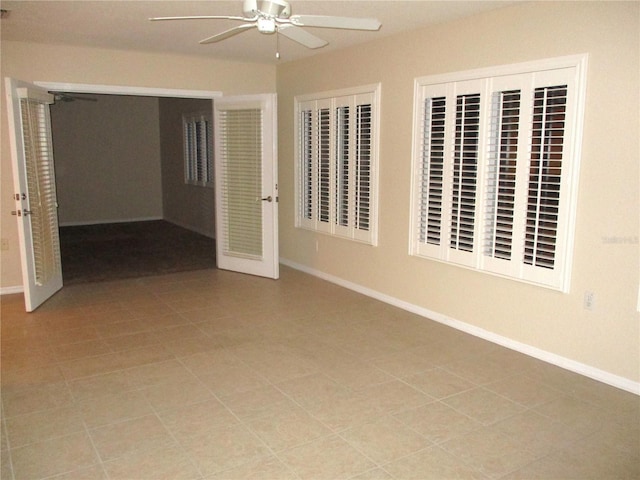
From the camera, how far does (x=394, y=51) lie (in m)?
4.82

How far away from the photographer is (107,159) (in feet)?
33.8

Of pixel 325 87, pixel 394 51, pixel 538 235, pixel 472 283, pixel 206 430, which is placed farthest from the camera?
pixel 325 87

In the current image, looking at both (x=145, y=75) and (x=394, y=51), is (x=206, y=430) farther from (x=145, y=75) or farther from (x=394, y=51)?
(x=145, y=75)

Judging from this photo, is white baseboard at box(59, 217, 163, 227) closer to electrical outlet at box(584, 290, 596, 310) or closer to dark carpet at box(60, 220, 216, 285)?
dark carpet at box(60, 220, 216, 285)

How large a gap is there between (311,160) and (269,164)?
513 mm

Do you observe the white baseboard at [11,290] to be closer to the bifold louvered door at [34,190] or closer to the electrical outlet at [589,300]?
the bifold louvered door at [34,190]

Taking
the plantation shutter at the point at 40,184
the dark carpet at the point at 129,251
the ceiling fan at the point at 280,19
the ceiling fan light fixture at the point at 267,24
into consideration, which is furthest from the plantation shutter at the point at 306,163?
the ceiling fan light fixture at the point at 267,24

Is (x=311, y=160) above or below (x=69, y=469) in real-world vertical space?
above

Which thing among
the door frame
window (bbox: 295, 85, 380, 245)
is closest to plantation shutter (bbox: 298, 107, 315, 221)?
window (bbox: 295, 85, 380, 245)

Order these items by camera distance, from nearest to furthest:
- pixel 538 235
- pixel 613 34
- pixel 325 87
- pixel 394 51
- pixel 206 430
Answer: pixel 206 430 → pixel 613 34 → pixel 538 235 → pixel 394 51 → pixel 325 87

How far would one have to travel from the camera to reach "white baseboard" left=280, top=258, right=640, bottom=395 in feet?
11.1

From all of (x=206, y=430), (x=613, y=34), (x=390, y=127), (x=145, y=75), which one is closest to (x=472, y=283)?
(x=390, y=127)

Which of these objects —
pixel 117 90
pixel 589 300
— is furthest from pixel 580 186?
pixel 117 90

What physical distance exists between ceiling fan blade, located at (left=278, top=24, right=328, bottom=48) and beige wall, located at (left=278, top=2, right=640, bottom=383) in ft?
4.41
